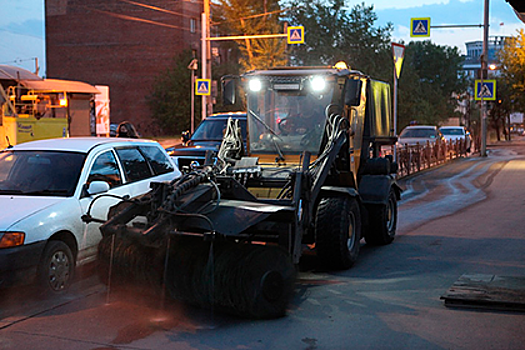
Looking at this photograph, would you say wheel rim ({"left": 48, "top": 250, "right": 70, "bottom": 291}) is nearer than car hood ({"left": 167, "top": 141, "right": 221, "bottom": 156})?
Yes

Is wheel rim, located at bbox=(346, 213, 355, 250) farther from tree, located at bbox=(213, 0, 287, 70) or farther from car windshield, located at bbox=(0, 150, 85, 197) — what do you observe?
tree, located at bbox=(213, 0, 287, 70)

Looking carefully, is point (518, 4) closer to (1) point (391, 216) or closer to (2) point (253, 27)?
(1) point (391, 216)

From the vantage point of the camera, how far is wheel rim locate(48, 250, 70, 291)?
749cm

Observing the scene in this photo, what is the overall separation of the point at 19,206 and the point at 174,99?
52404 mm

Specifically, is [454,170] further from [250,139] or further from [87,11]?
[87,11]

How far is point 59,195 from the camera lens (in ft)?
26.4

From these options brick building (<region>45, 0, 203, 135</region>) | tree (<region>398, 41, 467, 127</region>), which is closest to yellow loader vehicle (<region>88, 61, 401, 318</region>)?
brick building (<region>45, 0, 203, 135</region>)

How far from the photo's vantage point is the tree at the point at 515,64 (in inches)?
1652

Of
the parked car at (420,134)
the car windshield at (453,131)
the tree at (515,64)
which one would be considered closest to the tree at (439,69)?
the tree at (515,64)

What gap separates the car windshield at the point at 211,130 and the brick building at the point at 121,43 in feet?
150

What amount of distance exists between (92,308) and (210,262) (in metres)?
1.43

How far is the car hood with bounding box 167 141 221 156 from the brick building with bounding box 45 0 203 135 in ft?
153

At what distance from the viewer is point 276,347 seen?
589cm

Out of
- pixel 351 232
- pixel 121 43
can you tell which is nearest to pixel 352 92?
pixel 351 232
